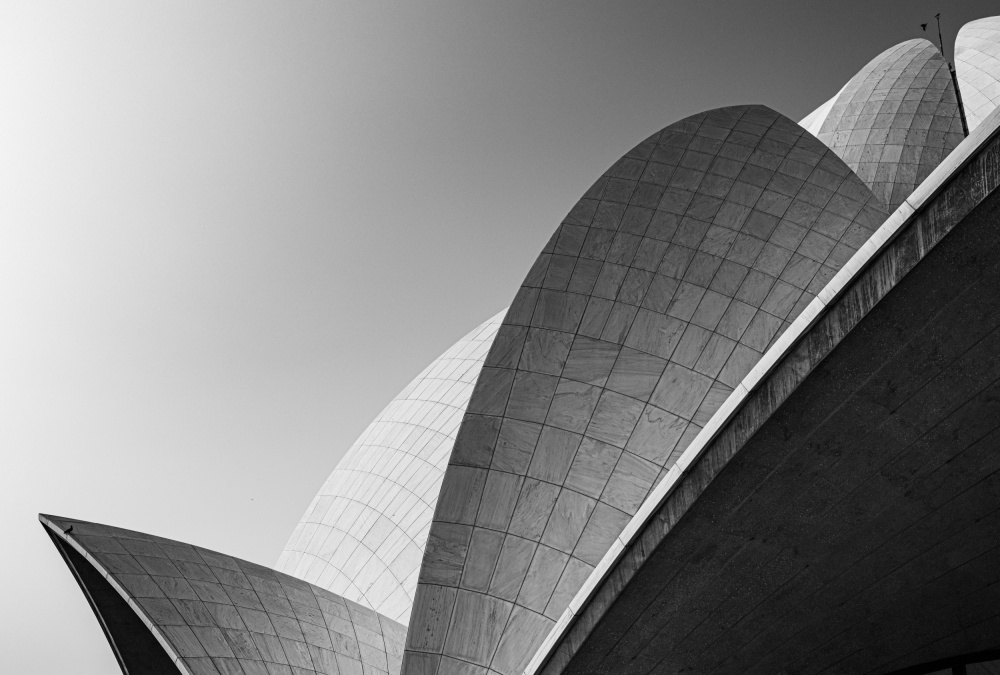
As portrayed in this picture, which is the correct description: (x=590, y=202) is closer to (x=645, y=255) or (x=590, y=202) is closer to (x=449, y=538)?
(x=645, y=255)

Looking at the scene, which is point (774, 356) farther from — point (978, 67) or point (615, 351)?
point (978, 67)

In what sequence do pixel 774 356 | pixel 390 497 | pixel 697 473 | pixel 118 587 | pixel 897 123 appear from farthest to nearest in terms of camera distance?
pixel 897 123
pixel 390 497
pixel 118 587
pixel 697 473
pixel 774 356

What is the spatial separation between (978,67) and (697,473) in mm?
23837

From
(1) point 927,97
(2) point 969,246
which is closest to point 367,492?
(2) point 969,246

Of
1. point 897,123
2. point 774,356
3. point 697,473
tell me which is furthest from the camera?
point 897,123

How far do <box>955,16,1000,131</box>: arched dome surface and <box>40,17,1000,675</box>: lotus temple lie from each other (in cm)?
1069

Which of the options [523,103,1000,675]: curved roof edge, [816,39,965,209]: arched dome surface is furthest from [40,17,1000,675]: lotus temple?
[816,39,965,209]: arched dome surface

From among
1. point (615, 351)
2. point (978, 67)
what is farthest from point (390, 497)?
point (978, 67)

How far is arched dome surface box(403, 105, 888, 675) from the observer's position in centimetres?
1148

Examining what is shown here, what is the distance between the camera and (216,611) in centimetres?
1310

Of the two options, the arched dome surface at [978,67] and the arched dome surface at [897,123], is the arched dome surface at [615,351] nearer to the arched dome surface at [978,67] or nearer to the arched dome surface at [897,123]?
the arched dome surface at [897,123]

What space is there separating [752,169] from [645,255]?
3.36 m

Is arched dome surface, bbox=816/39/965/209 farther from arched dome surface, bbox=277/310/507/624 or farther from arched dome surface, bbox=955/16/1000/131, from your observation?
arched dome surface, bbox=277/310/507/624

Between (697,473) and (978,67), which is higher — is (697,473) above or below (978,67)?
below
